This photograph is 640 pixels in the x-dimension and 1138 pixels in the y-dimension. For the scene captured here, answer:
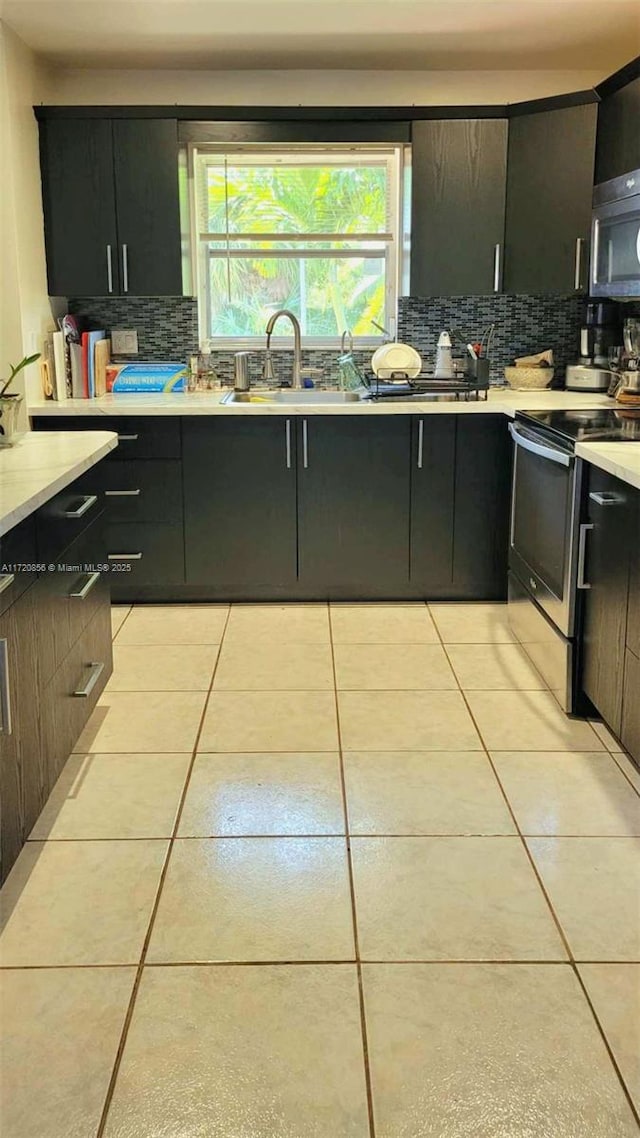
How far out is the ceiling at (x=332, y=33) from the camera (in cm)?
351

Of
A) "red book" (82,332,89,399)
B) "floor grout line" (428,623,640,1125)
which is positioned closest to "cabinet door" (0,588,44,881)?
"floor grout line" (428,623,640,1125)

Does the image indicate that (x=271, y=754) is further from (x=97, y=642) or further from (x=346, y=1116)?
(x=346, y=1116)

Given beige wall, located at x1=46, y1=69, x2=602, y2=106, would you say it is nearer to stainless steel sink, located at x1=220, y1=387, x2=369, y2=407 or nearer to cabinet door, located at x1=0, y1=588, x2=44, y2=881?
stainless steel sink, located at x1=220, y1=387, x2=369, y2=407

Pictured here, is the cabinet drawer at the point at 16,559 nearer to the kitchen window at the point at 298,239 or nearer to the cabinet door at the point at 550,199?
the kitchen window at the point at 298,239

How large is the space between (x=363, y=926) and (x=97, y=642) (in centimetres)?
133

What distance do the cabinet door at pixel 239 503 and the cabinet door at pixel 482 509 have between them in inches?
27.9

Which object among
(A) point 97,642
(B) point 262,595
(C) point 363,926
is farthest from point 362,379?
(C) point 363,926

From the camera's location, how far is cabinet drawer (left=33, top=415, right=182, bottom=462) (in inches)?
Result: 157

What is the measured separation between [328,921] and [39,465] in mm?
1372

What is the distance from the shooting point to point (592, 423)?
3.24 meters

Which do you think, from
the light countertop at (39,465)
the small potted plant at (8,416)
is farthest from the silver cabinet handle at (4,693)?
the small potted plant at (8,416)

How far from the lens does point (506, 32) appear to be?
Result: 3.79 metres

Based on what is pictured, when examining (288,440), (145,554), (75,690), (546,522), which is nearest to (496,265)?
(288,440)

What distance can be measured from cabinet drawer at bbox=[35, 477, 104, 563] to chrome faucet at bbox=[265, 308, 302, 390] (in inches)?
67.8
